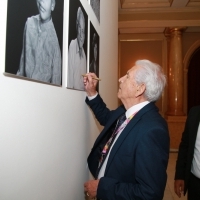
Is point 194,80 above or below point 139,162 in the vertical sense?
above

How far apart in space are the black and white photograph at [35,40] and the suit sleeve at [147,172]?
0.56 metres

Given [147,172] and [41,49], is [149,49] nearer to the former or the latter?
[147,172]

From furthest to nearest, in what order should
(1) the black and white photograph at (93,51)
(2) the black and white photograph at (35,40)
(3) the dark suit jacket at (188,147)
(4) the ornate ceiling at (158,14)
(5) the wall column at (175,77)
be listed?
(5) the wall column at (175,77) < (4) the ornate ceiling at (158,14) < (3) the dark suit jacket at (188,147) < (1) the black and white photograph at (93,51) < (2) the black and white photograph at (35,40)

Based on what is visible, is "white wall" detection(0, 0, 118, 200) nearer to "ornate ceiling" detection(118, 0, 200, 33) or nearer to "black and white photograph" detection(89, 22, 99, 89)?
"black and white photograph" detection(89, 22, 99, 89)

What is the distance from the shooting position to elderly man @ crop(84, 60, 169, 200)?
45.2 inches

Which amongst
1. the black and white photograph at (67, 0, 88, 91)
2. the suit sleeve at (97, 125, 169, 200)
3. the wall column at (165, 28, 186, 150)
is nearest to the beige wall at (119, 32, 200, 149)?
the wall column at (165, 28, 186, 150)

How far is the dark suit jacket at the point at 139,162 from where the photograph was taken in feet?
3.74

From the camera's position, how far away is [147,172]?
3.72ft

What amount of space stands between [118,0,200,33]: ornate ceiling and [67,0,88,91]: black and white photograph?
519cm

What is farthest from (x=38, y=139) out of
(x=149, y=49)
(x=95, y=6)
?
(x=149, y=49)

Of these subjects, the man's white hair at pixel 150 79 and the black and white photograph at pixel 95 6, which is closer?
the man's white hair at pixel 150 79

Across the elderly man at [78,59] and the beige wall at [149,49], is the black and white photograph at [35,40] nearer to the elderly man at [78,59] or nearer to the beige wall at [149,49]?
the elderly man at [78,59]

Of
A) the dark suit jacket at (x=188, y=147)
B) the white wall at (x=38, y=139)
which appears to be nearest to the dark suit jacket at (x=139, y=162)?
the white wall at (x=38, y=139)

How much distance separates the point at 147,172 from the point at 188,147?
3.62ft
